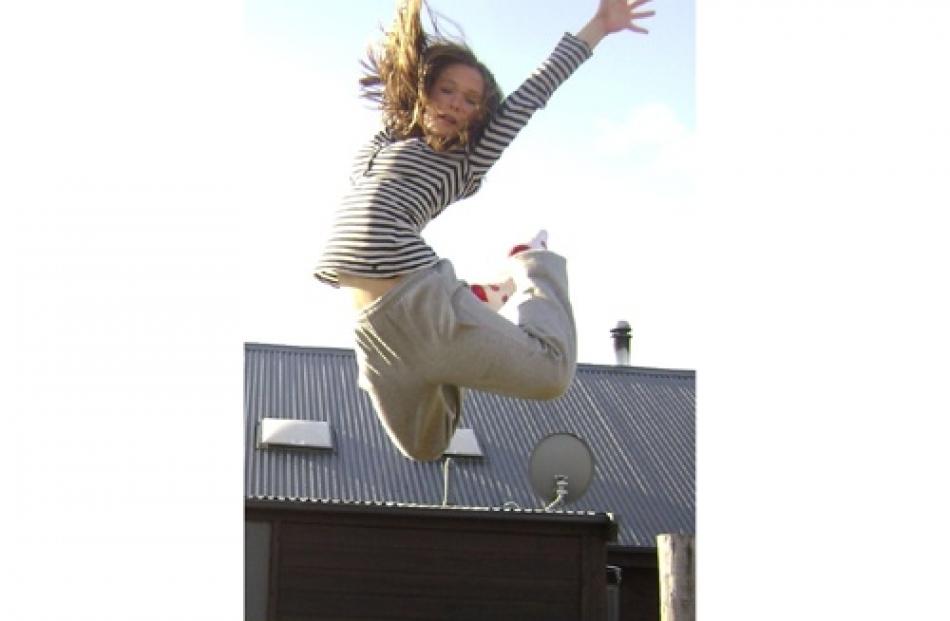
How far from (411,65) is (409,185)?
13cm

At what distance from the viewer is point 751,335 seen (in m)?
2.48

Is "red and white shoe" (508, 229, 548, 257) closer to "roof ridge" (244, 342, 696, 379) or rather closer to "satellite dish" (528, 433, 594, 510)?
"satellite dish" (528, 433, 594, 510)

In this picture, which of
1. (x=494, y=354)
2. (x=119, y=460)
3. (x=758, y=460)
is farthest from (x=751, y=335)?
(x=119, y=460)

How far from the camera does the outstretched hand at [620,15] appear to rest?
198 centimetres

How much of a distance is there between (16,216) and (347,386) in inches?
225

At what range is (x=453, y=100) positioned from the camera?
6.22ft

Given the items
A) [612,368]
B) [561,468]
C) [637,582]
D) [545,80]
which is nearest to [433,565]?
[561,468]

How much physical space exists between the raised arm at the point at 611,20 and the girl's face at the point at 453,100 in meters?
0.17

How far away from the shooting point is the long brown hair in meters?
1.88

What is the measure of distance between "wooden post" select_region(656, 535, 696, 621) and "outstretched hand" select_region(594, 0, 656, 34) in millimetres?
1925

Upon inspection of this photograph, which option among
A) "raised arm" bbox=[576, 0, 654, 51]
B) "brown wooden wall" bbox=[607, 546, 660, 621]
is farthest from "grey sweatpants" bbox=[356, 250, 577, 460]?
"brown wooden wall" bbox=[607, 546, 660, 621]

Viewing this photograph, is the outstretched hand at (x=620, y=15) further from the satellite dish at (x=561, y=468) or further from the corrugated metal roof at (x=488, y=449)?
the corrugated metal roof at (x=488, y=449)

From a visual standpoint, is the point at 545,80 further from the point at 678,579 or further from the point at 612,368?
the point at 612,368

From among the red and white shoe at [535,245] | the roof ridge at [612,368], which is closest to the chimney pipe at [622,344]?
the roof ridge at [612,368]
